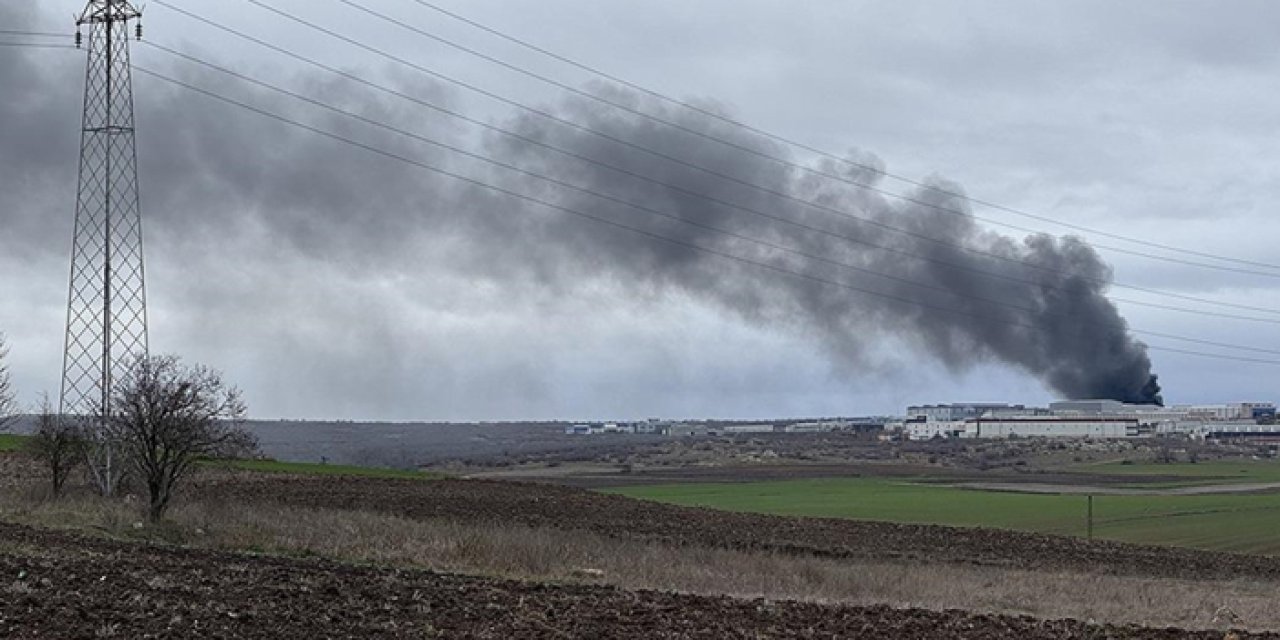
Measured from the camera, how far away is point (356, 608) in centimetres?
1944

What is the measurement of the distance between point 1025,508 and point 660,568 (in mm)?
59503

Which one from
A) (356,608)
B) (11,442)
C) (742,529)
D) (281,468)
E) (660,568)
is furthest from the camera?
(281,468)

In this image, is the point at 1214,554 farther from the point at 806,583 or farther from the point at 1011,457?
the point at 1011,457

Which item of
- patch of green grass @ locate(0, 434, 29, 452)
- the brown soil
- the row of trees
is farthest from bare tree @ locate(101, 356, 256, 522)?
the brown soil

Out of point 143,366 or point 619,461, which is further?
point 619,461

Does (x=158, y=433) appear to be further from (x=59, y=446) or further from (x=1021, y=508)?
(x=1021, y=508)

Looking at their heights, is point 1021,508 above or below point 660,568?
below

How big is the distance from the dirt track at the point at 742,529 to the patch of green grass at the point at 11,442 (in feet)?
35.1

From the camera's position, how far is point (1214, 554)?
189 feet

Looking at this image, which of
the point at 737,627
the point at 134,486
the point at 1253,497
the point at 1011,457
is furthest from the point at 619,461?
the point at 737,627

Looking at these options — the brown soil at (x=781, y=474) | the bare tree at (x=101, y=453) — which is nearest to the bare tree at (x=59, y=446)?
the bare tree at (x=101, y=453)

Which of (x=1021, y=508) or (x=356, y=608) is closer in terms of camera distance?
(x=356, y=608)

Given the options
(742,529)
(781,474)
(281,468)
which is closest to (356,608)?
(742,529)

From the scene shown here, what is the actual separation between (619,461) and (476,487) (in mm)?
95712
